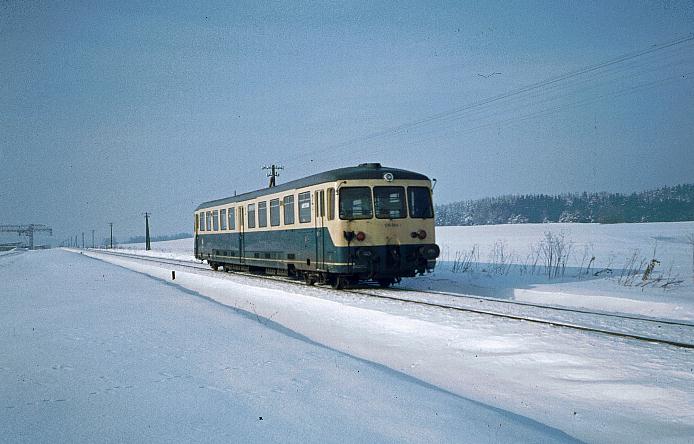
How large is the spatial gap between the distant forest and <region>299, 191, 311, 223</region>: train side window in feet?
166

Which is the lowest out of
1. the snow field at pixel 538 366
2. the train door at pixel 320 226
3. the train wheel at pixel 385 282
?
the snow field at pixel 538 366

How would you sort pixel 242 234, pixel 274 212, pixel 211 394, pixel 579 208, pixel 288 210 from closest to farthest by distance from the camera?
pixel 211 394, pixel 288 210, pixel 274 212, pixel 242 234, pixel 579 208

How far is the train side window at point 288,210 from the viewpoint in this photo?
55.7 ft

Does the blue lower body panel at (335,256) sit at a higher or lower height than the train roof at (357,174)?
lower

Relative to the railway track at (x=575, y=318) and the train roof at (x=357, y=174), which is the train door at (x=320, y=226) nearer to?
the train roof at (x=357, y=174)

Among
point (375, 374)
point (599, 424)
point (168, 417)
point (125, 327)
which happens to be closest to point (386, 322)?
point (375, 374)

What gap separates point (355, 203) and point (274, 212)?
4.58 metres

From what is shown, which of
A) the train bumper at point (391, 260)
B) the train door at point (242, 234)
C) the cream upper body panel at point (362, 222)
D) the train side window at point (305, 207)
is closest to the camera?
the train bumper at point (391, 260)

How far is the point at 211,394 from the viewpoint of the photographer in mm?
5043

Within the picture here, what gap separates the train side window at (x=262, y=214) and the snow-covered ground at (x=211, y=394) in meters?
10.4

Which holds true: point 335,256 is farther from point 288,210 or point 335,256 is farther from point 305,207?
point 288,210

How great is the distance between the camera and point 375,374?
19.8ft

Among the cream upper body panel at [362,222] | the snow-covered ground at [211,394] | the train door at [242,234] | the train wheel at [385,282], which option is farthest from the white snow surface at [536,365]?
the train door at [242,234]

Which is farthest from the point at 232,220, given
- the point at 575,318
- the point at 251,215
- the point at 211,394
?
the point at 211,394
